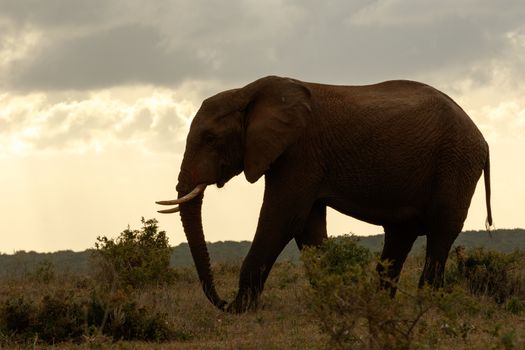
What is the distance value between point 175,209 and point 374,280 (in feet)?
16.1

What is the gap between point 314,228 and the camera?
13148 mm

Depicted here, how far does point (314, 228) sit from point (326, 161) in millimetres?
1102

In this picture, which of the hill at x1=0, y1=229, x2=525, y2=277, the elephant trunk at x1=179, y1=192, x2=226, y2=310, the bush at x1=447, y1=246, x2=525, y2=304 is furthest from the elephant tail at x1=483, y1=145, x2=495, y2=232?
the hill at x1=0, y1=229, x2=525, y2=277

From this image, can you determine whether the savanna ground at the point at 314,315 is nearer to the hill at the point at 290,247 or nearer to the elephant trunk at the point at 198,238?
the elephant trunk at the point at 198,238

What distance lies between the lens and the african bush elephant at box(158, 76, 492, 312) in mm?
12219

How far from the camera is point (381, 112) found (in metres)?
12.9

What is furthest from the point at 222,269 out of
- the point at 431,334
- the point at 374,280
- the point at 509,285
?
the point at 374,280

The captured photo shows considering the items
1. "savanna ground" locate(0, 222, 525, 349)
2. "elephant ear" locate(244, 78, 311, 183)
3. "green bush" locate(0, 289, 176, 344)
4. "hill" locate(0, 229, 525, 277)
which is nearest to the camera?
"savanna ground" locate(0, 222, 525, 349)

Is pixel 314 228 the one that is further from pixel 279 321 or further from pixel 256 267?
pixel 279 321

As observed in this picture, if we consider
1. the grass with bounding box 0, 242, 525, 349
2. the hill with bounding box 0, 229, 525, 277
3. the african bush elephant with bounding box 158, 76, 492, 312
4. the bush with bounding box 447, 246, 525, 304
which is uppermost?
the hill with bounding box 0, 229, 525, 277

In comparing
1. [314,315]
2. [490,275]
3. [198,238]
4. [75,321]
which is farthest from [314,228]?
[314,315]

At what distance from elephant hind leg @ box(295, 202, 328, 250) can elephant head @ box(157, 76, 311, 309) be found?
1.28 metres

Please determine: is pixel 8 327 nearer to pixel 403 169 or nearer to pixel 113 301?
pixel 113 301

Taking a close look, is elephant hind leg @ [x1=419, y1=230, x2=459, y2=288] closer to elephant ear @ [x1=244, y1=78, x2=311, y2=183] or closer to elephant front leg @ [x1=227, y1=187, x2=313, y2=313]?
elephant front leg @ [x1=227, y1=187, x2=313, y2=313]
